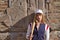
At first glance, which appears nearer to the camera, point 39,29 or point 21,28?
point 39,29

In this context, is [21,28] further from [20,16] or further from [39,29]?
[39,29]

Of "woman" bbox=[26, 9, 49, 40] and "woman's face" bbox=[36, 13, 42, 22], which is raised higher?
"woman's face" bbox=[36, 13, 42, 22]

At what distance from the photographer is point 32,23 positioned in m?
4.78

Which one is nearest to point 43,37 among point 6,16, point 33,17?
point 33,17

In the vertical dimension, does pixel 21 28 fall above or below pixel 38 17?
below

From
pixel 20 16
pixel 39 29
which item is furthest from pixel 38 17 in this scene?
pixel 20 16

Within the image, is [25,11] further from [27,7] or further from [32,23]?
[32,23]

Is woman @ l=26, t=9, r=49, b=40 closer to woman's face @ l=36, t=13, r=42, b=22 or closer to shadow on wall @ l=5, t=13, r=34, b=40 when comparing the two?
woman's face @ l=36, t=13, r=42, b=22

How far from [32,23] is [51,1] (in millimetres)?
739

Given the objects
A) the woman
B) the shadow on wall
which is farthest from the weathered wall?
the woman

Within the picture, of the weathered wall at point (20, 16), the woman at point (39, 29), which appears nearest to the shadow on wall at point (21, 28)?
the weathered wall at point (20, 16)

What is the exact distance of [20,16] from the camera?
17.0ft

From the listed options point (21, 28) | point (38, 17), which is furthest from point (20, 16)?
point (38, 17)

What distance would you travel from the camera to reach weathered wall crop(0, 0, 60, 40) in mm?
5133
